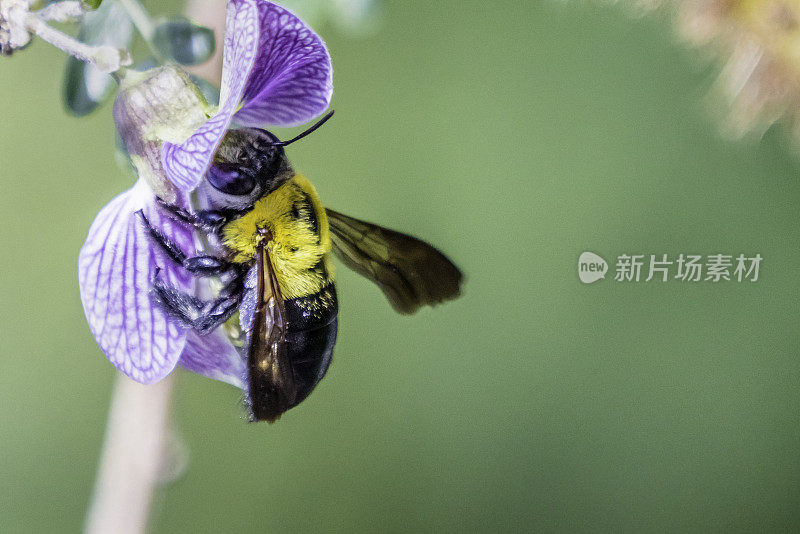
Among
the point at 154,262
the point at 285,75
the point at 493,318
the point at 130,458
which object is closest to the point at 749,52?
the point at 493,318

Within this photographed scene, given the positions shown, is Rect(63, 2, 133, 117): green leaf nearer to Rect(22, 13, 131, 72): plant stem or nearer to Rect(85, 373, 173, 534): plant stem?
Rect(22, 13, 131, 72): plant stem

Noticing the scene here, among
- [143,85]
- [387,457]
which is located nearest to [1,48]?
[143,85]

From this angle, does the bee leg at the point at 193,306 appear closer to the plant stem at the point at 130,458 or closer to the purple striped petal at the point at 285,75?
the purple striped petal at the point at 285,75

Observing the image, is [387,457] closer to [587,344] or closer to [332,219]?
[587,344]

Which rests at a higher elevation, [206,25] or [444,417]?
[206,25]

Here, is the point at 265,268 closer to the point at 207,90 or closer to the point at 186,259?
the point at 186,259

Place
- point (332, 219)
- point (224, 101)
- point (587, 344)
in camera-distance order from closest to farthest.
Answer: point (224, 101), point (332, 219), point (587, 344)
